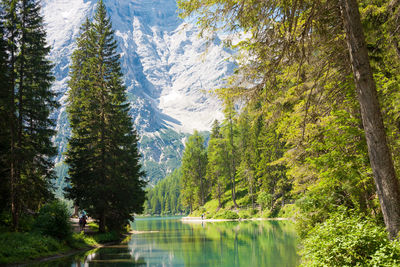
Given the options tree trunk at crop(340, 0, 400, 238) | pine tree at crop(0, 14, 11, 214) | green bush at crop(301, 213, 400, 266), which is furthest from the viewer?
pine tree at crop(0, 14, 11, 214)

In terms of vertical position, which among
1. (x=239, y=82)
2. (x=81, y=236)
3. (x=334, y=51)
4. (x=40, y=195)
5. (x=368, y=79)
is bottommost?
(x=81, y=236)

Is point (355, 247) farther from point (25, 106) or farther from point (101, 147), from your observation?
point (101, 147)

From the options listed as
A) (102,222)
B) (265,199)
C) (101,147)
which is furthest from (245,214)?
(101,147)

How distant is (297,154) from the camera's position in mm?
14414

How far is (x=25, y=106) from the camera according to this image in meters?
22.0

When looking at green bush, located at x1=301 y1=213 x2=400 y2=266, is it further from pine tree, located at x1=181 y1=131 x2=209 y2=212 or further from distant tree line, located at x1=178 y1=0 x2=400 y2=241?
pine tree, located at x1=181 y1=131 x2=209 y2=212

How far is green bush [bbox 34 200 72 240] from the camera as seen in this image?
757 inches

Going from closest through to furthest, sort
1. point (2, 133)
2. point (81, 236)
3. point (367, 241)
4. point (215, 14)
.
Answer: point (367, 241)
point (215, 14)
point (2, 133)
point (81, 236)

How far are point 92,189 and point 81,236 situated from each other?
11.6 ft

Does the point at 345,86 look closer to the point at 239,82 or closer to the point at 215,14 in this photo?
the point at 239,82

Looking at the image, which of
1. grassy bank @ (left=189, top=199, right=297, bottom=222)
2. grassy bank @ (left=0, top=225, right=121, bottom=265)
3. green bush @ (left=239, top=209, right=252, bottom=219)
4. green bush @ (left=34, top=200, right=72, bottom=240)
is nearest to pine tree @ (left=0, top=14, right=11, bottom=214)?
green bush @ (left=34, top=200, right=72, bottom=240)

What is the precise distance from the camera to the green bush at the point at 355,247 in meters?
6.15

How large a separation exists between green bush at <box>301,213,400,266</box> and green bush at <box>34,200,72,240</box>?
1680cm

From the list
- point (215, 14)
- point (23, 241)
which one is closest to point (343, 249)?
point (215, 14)
